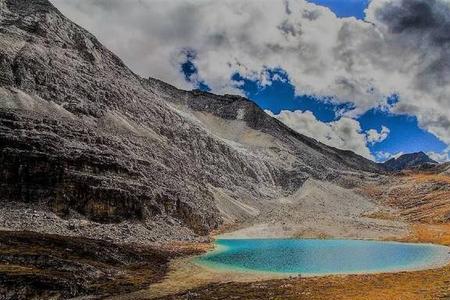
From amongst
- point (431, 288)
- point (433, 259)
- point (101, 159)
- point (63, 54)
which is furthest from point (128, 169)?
point (431, 288)

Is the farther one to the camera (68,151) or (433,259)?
(68,151)

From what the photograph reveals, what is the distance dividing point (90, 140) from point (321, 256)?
171 ft

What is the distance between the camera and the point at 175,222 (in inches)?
3917

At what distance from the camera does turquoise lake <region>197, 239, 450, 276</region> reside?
63494 mm

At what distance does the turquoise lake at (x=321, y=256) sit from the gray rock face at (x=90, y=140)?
18854 millimetres

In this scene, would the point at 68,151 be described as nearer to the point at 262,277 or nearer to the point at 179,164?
the point at 179,164

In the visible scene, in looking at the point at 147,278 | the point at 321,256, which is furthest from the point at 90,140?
the point at 321,256

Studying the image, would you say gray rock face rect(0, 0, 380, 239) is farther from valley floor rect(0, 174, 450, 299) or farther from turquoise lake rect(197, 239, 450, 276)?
turquoise lake rect(197, 239, 450, 276)

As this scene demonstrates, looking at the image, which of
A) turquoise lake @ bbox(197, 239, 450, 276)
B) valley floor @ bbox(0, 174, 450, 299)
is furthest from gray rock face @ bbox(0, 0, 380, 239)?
turquoise lake @ bbox(197, 239, 450, 276)

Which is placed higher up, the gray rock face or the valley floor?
the gray rock face

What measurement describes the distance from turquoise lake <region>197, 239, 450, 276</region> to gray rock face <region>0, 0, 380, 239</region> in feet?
61.9

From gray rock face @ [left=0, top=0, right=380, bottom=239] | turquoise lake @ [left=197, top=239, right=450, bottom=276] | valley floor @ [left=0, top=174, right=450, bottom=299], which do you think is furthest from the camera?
gray rock face @ [left=0, top=0, right=380, bottom=239]

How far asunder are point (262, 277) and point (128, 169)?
50.2 metres

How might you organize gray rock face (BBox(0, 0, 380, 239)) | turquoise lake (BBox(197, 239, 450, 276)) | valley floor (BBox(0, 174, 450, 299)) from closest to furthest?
valley floor (BBox(0, 174, 450, 299)), turquoise lake (BBox(197, 239, 450, 276)), gray rock face (BBox(0, 0, 380, 239))
